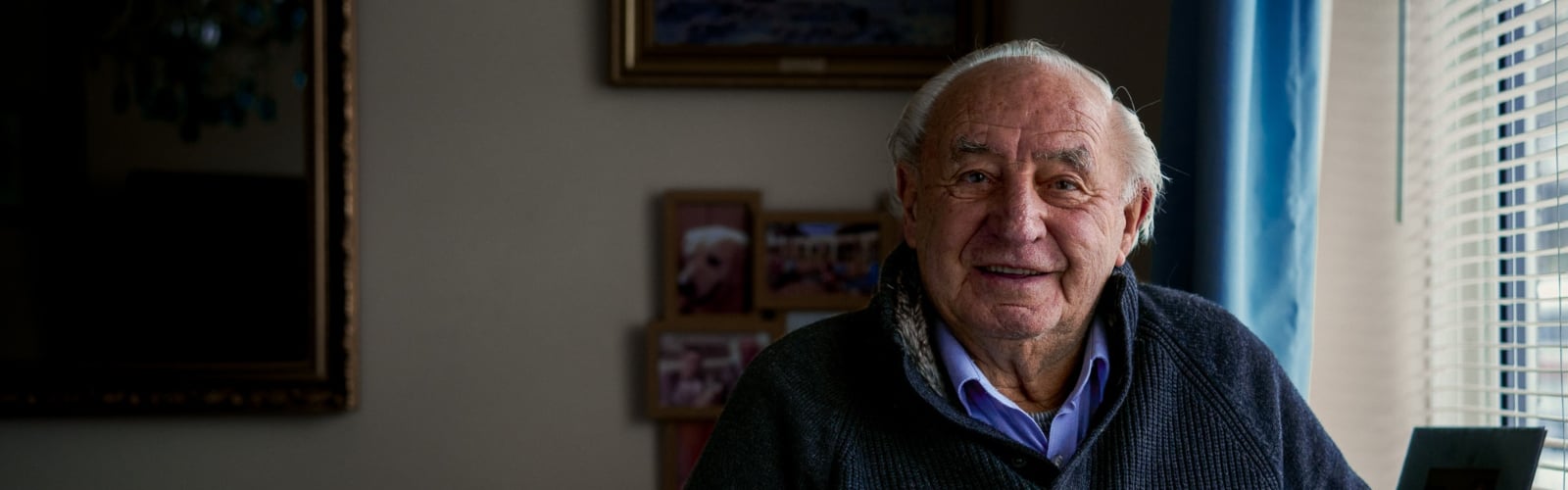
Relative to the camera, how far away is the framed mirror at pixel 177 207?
226cm

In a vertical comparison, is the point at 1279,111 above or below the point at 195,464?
above

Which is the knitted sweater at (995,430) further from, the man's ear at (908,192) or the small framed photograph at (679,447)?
the small framed photograph at (679,447)

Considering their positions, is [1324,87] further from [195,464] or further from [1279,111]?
[195,464]

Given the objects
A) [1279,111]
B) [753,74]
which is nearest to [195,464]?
[753,74]

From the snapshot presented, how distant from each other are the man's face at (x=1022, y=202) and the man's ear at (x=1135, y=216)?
6cm

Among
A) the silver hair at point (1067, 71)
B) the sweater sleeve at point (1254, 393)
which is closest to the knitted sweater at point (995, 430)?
the sweater sleeve at point (1254, 393)

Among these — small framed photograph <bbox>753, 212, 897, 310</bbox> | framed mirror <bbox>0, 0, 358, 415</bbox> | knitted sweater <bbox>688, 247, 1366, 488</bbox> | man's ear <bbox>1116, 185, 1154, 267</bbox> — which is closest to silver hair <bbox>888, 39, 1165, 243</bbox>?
man's ear <bbox>1116, 185, 1154, 267</bbox>

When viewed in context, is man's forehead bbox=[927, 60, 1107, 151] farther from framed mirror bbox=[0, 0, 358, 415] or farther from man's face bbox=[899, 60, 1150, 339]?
framed mirror bbox=[0, 0, 358, 415]

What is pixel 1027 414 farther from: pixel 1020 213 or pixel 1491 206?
pixel 1491 206

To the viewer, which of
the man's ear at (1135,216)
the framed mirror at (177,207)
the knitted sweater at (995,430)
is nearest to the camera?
the knitted sweater at (995,430)

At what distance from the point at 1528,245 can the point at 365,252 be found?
5.99ft

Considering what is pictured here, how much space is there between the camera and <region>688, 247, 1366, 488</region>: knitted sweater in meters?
1.28

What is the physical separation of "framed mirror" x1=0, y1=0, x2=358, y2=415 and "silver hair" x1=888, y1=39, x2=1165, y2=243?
4.06ft

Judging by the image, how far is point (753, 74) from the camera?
7.57 ft
